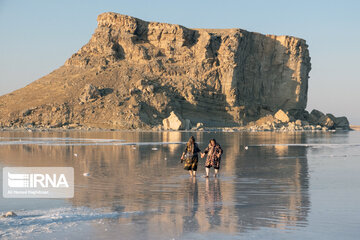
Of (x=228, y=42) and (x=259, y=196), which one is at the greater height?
(x=228, y=42)

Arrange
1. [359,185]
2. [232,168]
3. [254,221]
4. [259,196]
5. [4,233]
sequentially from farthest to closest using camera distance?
[232,168], [359,185], [259,196], [254,221], [4,233]

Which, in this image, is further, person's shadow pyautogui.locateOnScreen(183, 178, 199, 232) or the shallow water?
person's shadow pyautogui.locateOnScreen(183, 178, 199, 232)

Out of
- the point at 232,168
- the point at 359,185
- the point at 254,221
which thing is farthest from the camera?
Result: the point at 232,168

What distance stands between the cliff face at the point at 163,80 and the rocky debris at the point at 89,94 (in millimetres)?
171

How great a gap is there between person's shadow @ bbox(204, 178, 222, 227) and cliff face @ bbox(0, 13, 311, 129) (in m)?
62.2

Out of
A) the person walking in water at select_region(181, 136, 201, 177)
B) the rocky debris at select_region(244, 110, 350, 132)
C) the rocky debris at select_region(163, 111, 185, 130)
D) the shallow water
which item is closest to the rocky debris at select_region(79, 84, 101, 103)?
the rocky debris at select_region(163, 111, 185, 130)

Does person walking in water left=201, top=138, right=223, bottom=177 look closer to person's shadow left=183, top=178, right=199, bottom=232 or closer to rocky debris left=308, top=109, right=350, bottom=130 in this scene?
person's shadow left=183, top=178, right=199, bottom=232

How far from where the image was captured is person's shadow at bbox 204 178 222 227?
29.5 ft

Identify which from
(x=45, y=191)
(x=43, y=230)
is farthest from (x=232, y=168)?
Answer: (x=43, y=230)

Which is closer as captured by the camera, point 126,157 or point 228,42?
point 126,157

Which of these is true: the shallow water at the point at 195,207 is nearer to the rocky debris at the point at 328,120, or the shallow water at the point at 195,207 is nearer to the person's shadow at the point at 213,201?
the person's shadow at the point at 213,201

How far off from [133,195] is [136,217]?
2.59m

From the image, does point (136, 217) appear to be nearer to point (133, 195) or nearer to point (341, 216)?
point (133, 195)

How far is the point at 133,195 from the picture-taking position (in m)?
11.7
